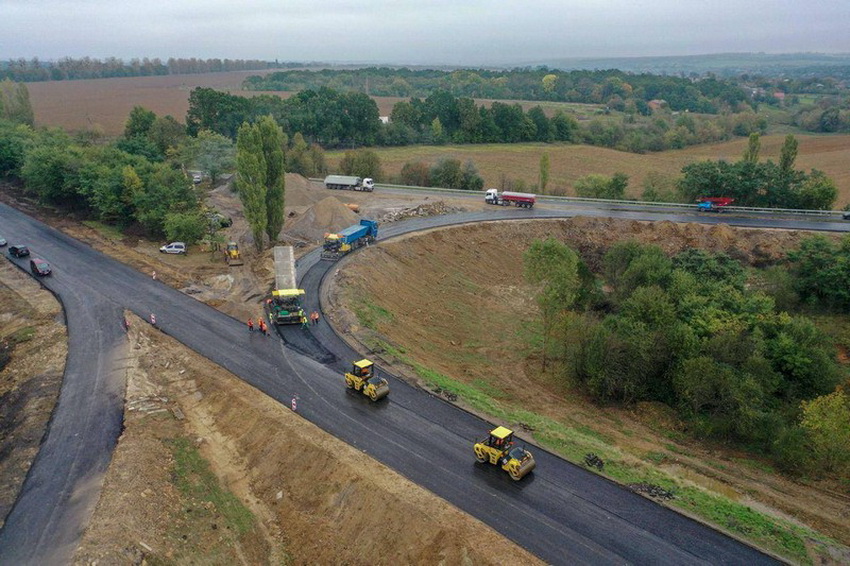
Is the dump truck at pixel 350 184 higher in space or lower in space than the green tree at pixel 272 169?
lower

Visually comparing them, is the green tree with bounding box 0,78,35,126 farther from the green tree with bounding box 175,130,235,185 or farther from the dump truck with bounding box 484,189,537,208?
the dump truck with bounding box 484,189,537,208

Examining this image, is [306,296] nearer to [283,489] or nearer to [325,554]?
[283,489]

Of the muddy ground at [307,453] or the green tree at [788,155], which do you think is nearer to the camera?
the muddy ground at [307,453]

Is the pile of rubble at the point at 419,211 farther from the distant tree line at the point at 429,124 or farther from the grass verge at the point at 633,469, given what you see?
the distant tree line at the point at 429,124

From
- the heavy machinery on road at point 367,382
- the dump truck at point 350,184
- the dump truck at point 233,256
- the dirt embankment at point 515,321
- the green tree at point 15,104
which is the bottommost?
the dirt embankment at point 515,321

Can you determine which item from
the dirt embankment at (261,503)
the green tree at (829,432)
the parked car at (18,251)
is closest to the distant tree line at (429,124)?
the parked car at (18,251)

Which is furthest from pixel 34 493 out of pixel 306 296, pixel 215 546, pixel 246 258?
pixel 246 258

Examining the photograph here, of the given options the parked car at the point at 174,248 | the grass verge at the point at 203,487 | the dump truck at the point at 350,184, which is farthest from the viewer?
the dump truck at the point at 350,184
